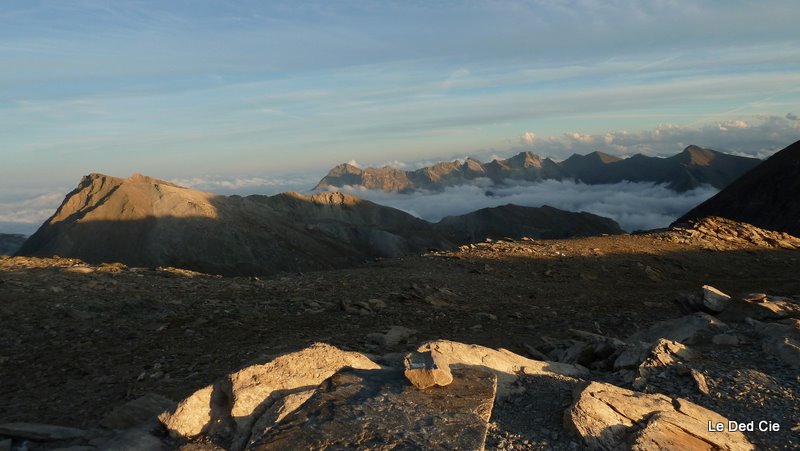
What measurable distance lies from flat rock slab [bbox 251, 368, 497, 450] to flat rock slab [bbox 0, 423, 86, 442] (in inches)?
112

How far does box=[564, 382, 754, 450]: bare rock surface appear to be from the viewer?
585cm

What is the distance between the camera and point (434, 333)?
1218cm

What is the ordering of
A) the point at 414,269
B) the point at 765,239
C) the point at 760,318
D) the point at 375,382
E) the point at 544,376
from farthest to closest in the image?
the point at 765,239 → the point at 414,269 → the point at 760,318 → the point at 544,376 → the point at 375,382

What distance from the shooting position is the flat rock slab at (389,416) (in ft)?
18.8

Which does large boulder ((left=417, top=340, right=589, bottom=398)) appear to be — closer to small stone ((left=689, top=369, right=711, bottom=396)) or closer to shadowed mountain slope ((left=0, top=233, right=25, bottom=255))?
small stone ((left=689, top=369, right=711, bottom=396))

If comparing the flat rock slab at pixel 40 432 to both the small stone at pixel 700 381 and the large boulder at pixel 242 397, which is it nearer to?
the large boulder at pixel 242 397

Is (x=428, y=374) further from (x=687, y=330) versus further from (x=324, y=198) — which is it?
(x=324, y=198)

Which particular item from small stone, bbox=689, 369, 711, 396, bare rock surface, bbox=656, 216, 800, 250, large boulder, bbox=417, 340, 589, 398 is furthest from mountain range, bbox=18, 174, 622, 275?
small stone, bbox=689, 369, 711, 396

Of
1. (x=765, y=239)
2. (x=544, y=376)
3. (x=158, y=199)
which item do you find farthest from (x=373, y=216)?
(x=544, y=376)

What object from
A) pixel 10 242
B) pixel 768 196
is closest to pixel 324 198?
pixel 768 196

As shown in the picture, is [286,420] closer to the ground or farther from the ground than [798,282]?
farther from the ground

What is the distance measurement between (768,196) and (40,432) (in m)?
89.3

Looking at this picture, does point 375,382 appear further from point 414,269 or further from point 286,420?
point 414,269

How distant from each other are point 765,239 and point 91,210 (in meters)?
73.2
